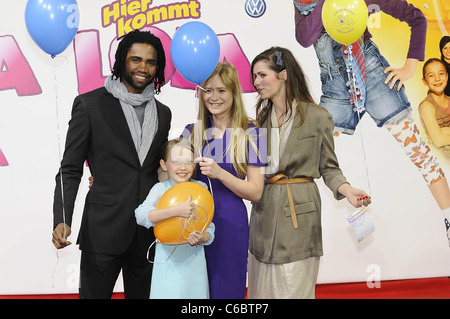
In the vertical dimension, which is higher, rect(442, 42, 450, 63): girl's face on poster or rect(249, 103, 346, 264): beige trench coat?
rect(442, 42, 450, 63): girl's face on poster

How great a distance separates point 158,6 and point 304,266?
2.56 m

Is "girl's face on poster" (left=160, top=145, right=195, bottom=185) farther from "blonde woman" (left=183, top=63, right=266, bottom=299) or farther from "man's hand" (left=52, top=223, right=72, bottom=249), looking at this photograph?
"man's hand" (left=52, top=223, right=72, bottom=249)

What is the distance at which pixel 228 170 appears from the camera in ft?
7.13

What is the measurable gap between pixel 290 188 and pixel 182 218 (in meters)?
0.55

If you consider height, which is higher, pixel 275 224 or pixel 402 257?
pixel 275 224

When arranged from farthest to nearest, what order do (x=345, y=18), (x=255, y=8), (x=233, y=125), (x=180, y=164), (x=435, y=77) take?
(x=435, y=77) < (x=255, y=8) < (x=345, y=18) < (x=233, y=125) < (x=180, y=164)

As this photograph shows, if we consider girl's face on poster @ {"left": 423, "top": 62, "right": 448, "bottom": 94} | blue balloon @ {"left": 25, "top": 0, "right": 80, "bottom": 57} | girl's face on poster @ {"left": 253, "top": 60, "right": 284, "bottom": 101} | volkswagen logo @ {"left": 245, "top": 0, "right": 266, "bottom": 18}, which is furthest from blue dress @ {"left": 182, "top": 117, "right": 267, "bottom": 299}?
girl's face on poster @ {"left": 423, "top": 62, "right": 448, "bottom": 94}

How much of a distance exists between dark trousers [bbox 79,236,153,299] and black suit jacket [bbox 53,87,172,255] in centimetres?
5

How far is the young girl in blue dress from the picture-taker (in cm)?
202

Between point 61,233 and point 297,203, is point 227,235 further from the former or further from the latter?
point 61,233

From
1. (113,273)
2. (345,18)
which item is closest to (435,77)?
(345,18)
